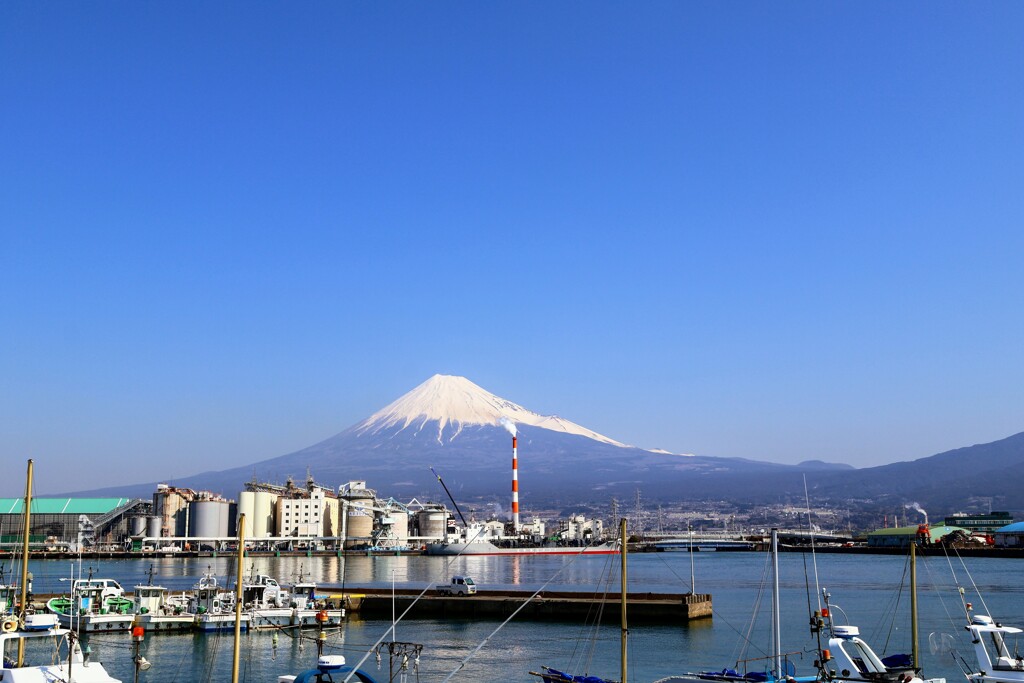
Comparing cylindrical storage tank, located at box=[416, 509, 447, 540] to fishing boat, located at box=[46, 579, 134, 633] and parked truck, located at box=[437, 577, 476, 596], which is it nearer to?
parked truck, located at box=[437, 577, 476, 596]

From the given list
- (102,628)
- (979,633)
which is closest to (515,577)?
(102,628)

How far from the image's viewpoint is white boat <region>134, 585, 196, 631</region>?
4106 cm

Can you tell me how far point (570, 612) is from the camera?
48.7 metres

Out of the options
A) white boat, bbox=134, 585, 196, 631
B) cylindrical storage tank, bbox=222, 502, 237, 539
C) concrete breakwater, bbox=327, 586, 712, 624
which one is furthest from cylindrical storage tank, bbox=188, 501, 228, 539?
white boat, bbox=134, 585, 196, 631

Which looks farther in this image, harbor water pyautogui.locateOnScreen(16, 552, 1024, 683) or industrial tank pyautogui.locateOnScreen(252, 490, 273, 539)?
industrial tank pyautogui.locateOnScreen(252, 490, 273, 539)

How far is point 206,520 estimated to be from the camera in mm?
146625

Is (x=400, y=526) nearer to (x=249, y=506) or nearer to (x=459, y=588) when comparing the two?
(x=249, y=506)

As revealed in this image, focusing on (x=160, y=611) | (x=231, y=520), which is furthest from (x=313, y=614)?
(x=231, y=520)

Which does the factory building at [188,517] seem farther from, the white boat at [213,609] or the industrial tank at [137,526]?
the white boat at [213,609]

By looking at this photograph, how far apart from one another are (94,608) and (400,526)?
122 m

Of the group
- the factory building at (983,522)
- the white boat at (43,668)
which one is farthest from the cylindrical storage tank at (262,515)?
the white boat at (43,668)

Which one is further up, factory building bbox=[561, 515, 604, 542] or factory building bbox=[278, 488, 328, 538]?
factory building bbox=[278, 488, 328, 538]

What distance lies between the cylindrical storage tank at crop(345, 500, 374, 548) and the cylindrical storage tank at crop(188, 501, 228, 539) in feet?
64.8

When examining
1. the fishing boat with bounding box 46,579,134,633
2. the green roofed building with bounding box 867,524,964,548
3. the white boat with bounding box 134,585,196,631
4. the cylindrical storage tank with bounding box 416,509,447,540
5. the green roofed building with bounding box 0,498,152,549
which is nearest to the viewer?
the fishing boat with bounding box 46,579,134,633
